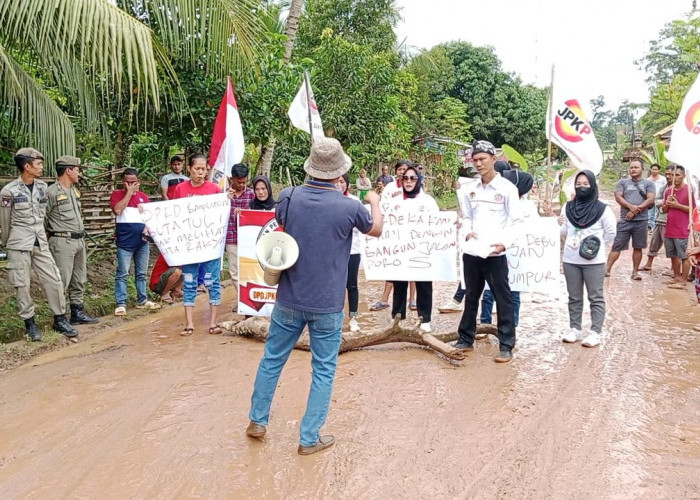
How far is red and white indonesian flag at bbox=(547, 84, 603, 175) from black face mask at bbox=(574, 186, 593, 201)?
0.77m

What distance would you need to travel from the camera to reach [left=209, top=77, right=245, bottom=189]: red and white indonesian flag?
6.23 m

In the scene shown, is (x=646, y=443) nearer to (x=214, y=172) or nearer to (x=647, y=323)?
(x=647, y=323)

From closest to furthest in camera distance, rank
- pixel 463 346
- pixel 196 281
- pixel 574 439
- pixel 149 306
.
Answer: pixel 574 439
pixel 463 346
pixel 196 281
pixel 149 306

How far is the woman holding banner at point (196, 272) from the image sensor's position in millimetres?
5816

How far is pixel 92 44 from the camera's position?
5418 millimetres

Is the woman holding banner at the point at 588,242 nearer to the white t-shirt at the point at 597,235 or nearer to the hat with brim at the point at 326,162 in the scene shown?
the white t-shirt at the point at 597,235

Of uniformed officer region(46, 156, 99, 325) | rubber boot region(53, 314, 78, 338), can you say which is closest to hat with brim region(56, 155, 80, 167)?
uniformed officer region(46, 156, 99, 325)

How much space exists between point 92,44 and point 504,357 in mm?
4667

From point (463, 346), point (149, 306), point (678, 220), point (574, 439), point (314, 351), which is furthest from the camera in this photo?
point (678, 220)

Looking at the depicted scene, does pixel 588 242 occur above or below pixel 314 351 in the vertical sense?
above

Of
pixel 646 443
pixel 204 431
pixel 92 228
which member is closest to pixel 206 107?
pixel 92 228

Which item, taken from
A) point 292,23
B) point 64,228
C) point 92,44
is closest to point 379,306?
point 64,228

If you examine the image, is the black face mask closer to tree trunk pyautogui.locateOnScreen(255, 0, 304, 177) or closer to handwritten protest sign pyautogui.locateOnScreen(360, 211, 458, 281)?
handwritten protest sign pyautogui.locateOnScreen(360, 211, 458, 281)

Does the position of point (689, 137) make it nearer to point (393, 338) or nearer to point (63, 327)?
point (393, 338)
